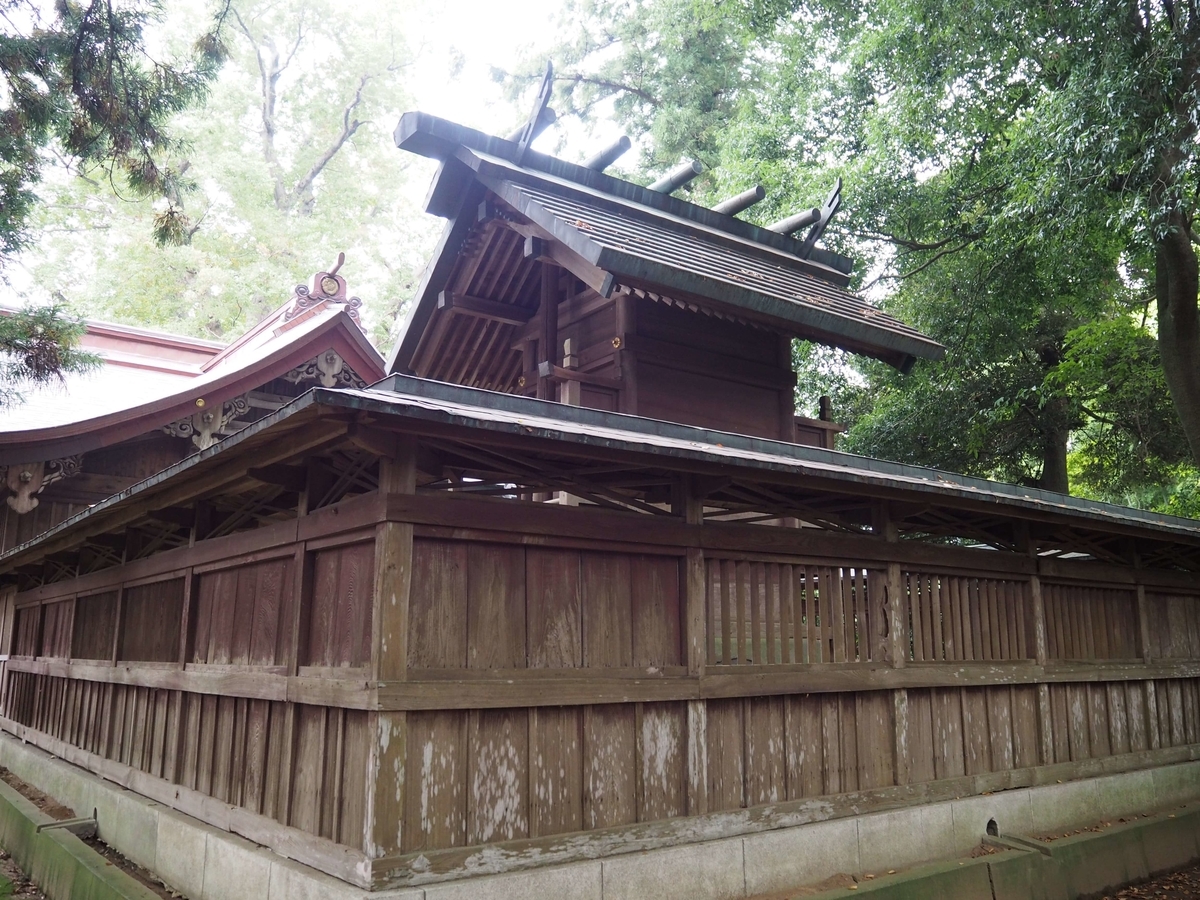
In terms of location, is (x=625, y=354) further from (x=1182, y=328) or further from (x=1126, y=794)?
(x=1182, y=328)

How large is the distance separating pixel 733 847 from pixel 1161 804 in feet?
22.4

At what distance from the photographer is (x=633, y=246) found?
973 centimetres

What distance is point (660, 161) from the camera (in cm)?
2853

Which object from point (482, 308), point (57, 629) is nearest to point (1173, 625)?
point (482, 308)

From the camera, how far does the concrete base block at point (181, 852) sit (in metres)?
7.46

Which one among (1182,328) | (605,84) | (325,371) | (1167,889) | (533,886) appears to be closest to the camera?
(533,886)

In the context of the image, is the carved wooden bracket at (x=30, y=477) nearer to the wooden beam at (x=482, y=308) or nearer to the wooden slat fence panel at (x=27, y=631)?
the wooden slat fence panel at (x=27, y=631)

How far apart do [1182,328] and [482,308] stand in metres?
10.1

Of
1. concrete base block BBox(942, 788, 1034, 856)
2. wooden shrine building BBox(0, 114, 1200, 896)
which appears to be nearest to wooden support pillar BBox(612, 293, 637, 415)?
wooden shrine building BBox(0, 114, 1200, 896)

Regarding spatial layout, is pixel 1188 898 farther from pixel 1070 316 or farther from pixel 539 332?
pixel 1070 316

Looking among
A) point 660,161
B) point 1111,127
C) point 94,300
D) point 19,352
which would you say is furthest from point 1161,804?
point 94,300

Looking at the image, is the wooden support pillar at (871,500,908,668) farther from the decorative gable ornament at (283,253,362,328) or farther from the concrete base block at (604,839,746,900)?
the decorative gable ornament at (283,253,362,328)

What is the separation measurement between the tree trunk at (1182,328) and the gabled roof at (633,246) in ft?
14.3

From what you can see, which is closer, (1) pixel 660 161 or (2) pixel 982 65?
(2) pixel 982 65
